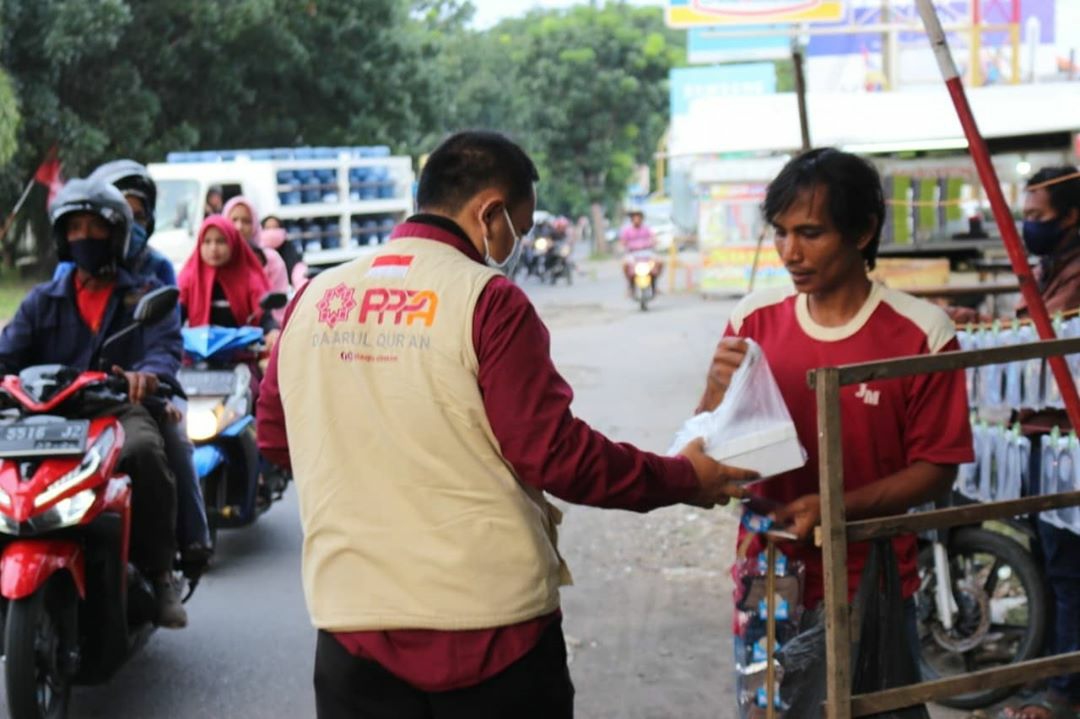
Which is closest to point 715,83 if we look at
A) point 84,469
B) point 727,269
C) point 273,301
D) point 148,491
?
point 727,269

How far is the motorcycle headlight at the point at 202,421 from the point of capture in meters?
6.48

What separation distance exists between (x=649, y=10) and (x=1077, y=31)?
114 ft

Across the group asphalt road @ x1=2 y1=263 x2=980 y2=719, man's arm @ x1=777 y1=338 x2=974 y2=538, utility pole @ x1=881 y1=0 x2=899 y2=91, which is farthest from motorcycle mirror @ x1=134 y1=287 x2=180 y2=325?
utility pole @ x1=881 y1=0 x2=899 y2=91

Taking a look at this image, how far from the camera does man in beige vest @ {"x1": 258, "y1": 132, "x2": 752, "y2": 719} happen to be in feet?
7.89

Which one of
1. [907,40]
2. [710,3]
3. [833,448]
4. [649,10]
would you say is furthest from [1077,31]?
[649,10]

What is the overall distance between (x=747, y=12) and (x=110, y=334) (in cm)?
1020

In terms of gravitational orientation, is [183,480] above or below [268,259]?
below

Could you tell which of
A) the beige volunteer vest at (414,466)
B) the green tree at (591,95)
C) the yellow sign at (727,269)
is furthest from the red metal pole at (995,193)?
the green tree at (591,95)

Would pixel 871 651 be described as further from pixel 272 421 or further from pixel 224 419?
pixel 224 419

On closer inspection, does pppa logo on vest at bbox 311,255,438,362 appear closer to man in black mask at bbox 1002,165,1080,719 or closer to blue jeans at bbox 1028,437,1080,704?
man in black mask at bbox 1002,165,1080,719

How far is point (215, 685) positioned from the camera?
5184 mm

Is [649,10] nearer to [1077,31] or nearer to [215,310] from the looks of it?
[1077,31]

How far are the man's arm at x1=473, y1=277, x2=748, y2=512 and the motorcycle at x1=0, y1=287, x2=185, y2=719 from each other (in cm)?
223

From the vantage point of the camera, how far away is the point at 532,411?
238 centimetres
